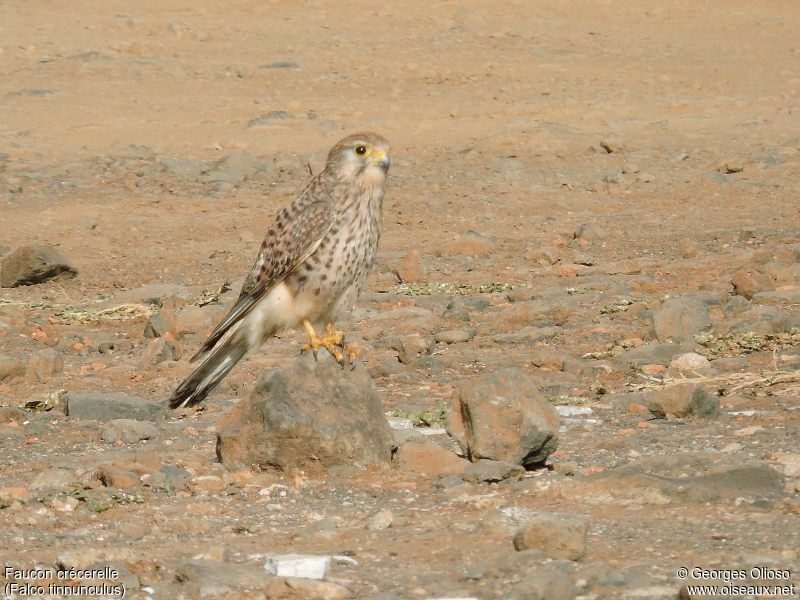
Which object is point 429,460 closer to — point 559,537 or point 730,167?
point 559,537

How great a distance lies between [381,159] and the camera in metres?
6.84

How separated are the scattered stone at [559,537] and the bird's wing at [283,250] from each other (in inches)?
95.5

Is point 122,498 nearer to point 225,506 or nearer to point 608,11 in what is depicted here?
point 225,506

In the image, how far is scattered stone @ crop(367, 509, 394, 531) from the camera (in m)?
5.36

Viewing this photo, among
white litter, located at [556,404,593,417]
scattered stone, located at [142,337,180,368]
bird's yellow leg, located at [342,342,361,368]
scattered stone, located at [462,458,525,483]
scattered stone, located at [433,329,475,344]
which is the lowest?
scattered stone, located at [142,337,180,368]

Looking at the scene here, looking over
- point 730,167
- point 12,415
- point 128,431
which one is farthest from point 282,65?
point 128,431

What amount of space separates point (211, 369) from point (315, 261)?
2.31ft

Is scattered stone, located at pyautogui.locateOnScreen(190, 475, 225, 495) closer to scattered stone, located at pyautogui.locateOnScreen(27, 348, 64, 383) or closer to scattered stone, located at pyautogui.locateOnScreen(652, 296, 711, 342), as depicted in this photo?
scattered stone, located at pyautogui.locateOnScreen(27, 348, 64, 383)

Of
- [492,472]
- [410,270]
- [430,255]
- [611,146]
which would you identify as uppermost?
[492,472]

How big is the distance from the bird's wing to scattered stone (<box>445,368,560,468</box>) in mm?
1188

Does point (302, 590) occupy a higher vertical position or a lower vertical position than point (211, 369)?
higher

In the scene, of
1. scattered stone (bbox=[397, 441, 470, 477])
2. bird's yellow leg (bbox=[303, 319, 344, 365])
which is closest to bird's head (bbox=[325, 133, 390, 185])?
bird's yellow leg (bbox=[303, 319, 344, 365])

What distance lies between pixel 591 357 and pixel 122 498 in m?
3.40

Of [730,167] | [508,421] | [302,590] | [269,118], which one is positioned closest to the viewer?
[302,590]
